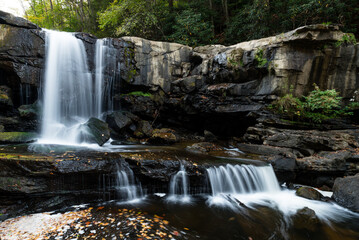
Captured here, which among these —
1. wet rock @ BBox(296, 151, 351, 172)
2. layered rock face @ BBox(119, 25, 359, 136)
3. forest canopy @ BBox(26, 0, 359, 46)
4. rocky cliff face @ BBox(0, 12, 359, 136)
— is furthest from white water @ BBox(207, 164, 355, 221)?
forest canopy @ BBox(26, 0, 359, 46)

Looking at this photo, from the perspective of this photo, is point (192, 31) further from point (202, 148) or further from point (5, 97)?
point (5, 97)

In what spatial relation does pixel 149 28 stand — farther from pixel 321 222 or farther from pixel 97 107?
pixel 321 222

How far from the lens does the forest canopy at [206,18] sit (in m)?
11.1

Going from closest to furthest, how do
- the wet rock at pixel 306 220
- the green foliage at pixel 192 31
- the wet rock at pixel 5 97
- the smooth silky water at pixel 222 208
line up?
1. the smooth silky water at pixel 222 208
2. the wet rock at pixel 306 220
3. the wet rock at pixel 5 97
4. the green foliage at pixel 192 31

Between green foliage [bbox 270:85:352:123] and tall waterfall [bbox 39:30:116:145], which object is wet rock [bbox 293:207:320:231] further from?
tall waterfall [bbox 39:30:116:145]

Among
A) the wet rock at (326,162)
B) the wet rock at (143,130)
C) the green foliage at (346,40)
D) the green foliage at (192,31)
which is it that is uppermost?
the green foliage at (192,31)

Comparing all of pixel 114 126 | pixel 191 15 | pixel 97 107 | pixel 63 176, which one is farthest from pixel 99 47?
pixel 63 176

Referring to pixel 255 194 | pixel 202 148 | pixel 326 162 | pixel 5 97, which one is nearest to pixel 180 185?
pixel 255 194

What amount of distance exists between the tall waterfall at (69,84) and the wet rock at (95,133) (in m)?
0.55

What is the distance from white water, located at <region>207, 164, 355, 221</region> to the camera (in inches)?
201

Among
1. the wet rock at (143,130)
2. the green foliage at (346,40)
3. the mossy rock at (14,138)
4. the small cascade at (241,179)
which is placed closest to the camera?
the small cascade at (241,179)

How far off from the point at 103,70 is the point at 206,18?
34.9 feet

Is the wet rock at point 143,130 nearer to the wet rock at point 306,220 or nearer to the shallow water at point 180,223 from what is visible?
the shallow water at point 180,223

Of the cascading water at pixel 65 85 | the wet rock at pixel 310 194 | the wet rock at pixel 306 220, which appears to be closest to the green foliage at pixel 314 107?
the wet rock at pixel 310 194
